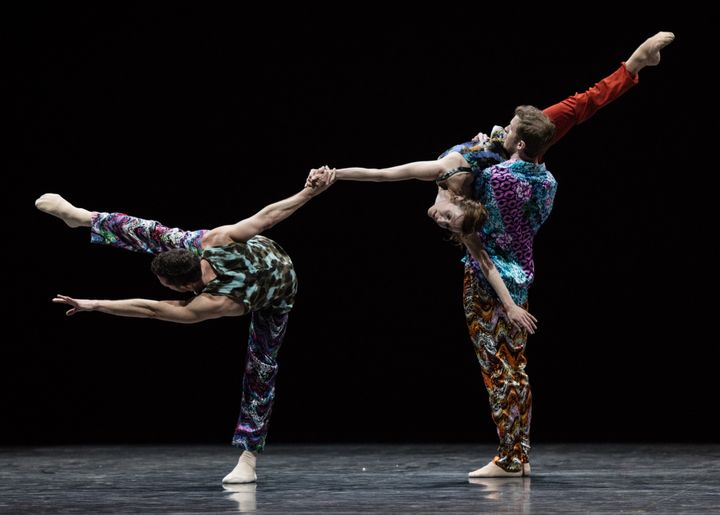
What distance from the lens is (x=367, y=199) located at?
6.40 m

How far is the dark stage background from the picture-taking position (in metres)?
6.19

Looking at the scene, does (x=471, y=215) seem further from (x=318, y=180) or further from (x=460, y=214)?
(x=318, y=180)

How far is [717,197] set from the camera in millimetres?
6148

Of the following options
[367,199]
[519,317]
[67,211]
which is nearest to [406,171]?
[519,317]

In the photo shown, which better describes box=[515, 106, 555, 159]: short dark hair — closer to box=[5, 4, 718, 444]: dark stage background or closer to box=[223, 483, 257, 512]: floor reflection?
box=[223, 483, 257, 512]: floor reflection

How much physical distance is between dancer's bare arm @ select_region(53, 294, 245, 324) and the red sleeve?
4.63 ft

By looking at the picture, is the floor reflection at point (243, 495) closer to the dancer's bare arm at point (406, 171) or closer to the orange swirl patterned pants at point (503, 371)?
the orange swirl patterned pants at point (503, 371)

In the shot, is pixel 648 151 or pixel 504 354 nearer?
pixel 504 354

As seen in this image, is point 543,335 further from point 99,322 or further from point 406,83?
point 99,322

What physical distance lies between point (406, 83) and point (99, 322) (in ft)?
7.59

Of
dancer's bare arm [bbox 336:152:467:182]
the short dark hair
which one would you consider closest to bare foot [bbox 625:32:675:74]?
the short dark hair

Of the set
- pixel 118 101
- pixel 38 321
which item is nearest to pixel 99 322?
pixel 38 321

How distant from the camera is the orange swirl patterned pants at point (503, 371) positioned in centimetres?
412

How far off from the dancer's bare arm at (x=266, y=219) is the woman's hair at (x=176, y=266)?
0.69 ft
